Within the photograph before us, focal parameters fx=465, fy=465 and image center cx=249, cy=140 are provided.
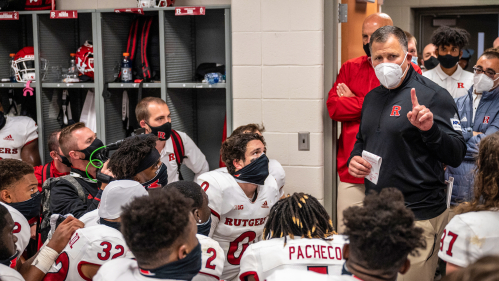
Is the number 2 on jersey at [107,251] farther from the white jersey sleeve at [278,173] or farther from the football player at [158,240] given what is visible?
the white jersey sleeve at [278,173]

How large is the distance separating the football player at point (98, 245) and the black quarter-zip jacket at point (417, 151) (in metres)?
1.28

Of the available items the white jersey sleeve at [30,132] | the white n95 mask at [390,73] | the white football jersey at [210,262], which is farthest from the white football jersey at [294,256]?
the white jersey sleeve at [30,132]

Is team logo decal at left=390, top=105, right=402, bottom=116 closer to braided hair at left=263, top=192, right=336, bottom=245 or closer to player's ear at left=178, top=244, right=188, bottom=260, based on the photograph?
braided hair at left=263, top=192, right=336, bottom=245

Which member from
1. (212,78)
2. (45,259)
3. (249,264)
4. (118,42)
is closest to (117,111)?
(118,42)

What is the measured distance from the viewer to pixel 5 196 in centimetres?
235

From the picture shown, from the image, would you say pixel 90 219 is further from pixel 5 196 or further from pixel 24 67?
pixel 24 67

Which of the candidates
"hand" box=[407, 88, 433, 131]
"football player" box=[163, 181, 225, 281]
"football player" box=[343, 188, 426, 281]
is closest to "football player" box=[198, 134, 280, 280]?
"football player" box=[163, 181, 225, 281]

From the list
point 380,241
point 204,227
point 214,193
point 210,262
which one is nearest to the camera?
point 380,241

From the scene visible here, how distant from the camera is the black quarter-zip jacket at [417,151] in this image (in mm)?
2363

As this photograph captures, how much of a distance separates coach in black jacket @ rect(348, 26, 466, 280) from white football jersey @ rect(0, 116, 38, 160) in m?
2.91

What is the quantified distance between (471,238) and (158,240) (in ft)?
3.59

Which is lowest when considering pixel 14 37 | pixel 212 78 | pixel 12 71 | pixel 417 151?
pixel 417 151

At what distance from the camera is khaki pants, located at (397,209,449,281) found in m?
2.39

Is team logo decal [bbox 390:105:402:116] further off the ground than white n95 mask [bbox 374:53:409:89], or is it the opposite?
white n95 mask [bbox 374:53:409:89]
